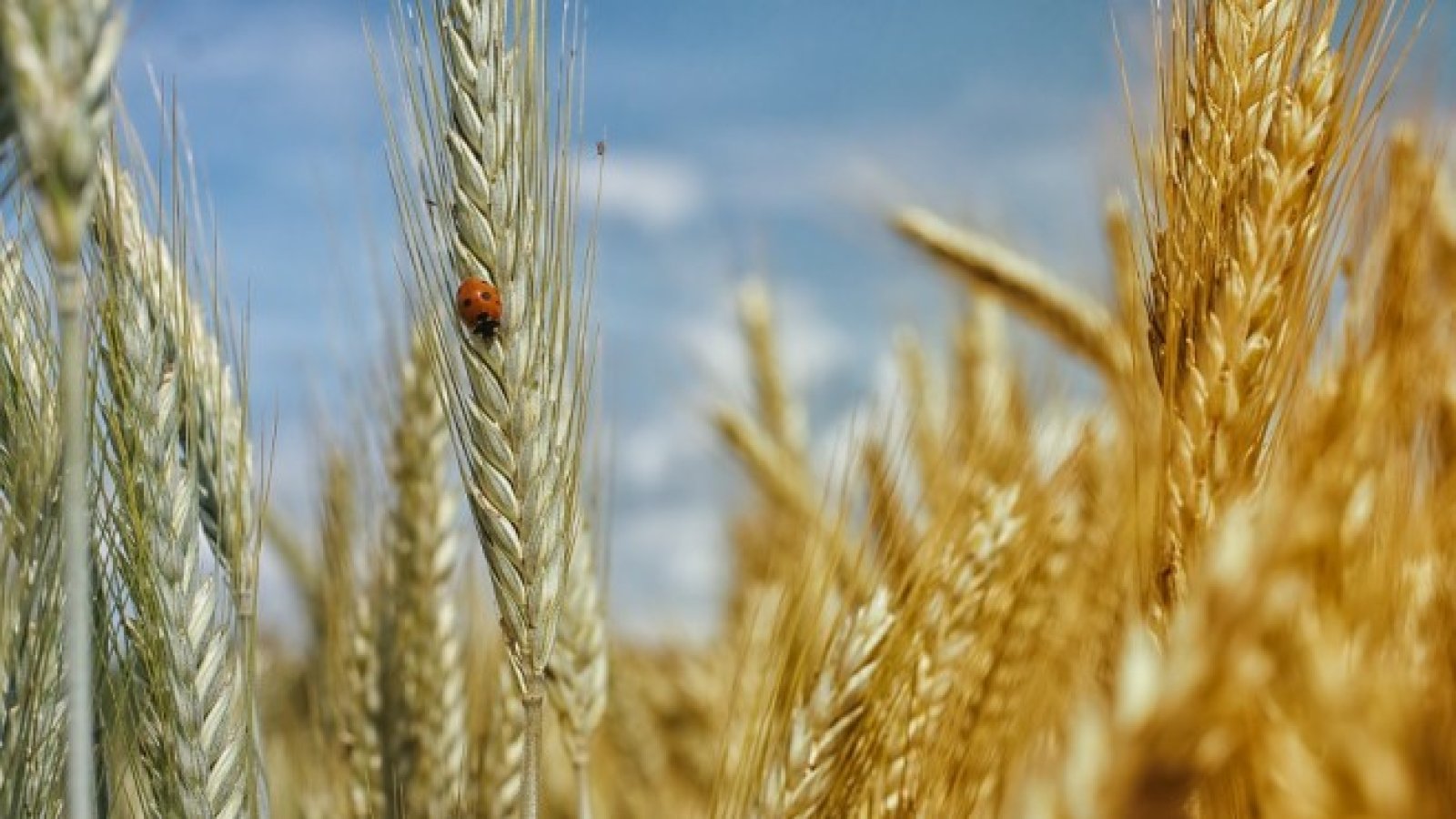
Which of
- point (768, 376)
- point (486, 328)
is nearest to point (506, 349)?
point (486, 328)

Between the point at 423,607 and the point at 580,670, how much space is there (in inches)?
11.9

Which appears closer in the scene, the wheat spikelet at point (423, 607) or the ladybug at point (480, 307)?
the ladybug at point (480, 307)

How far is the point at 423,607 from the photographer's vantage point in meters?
1.95

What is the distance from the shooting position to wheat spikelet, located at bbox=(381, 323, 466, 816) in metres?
1.89

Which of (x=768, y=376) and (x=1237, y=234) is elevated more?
(x=1237, y=234)

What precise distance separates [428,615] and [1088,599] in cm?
90

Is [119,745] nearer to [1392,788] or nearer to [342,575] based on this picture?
[342,575]

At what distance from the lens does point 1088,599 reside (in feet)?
4.71

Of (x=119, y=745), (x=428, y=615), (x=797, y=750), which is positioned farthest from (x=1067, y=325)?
(x=119, y=745)

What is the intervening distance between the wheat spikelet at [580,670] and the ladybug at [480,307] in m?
0.48

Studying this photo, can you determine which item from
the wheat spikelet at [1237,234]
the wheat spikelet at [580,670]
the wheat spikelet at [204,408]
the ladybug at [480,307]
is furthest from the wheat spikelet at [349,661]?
the wheat spikelet at [1237,234]

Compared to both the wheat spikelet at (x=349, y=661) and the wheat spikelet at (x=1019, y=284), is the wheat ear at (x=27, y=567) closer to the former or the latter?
the wheat spikelet at (x=349, y=661)

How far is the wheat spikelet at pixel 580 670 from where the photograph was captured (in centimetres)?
174

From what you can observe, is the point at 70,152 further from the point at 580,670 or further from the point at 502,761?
the point at 502,761
